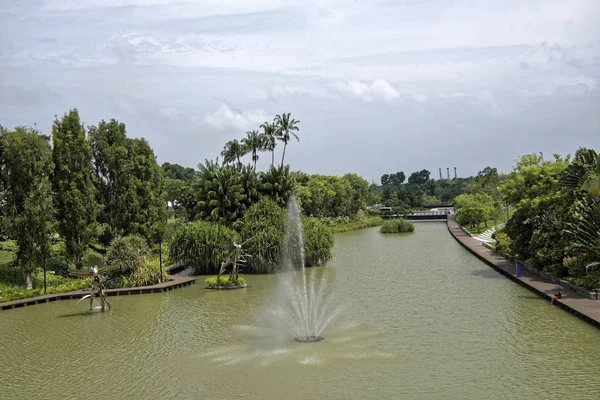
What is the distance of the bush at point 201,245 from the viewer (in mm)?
35531

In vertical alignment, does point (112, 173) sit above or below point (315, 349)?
above

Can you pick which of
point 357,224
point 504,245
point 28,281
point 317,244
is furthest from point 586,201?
point 357,224

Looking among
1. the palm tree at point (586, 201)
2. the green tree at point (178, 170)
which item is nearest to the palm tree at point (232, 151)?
the palm tree at point (586, 201)

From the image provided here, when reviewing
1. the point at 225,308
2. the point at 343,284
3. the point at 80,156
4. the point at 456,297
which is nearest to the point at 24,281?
the point at 80,156

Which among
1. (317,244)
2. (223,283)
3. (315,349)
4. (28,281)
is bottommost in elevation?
(315,349)

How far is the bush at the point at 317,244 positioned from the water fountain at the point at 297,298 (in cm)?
76

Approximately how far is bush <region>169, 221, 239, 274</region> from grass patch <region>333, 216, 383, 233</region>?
126ft

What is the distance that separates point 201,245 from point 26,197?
10.4m

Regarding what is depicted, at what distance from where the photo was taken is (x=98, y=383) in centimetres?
1602

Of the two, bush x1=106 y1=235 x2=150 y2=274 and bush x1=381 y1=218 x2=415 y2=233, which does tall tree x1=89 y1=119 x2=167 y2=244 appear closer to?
bush x1=106 y1=235 x2=150 y2=274

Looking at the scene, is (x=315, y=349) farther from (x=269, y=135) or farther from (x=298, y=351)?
(x=269, y=135)

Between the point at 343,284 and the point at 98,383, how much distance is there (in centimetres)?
1671

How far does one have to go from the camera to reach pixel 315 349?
18156mm

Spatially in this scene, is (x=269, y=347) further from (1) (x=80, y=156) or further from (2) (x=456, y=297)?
(1) (x=80, y=156)
